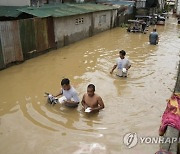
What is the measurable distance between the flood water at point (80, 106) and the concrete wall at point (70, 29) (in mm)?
1389

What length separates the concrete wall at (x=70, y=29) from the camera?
50.4 feet

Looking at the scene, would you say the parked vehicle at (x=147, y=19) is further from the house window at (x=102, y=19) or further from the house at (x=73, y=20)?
the house window at (x=102, y=19)

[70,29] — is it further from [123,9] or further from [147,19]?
[147,19]

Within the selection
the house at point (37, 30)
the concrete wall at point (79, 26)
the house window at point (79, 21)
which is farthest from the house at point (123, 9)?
the house window at point (79, 21)

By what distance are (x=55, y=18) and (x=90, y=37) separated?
5646 mm

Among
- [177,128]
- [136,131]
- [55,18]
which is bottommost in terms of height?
[136,131]

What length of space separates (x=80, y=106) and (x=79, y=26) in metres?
11.6

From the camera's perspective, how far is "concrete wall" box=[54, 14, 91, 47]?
15.4 m

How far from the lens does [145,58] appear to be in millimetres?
13781

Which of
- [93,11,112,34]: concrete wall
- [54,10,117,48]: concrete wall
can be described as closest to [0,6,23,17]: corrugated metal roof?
[54,10,117,48]: concrete wall

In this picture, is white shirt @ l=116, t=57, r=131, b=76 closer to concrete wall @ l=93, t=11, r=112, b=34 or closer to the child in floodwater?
the child in floodwater

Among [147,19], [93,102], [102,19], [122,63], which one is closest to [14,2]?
[102,19]

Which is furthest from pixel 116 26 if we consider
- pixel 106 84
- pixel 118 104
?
pixel 118 104

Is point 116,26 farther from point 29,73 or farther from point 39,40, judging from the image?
point 29,73
